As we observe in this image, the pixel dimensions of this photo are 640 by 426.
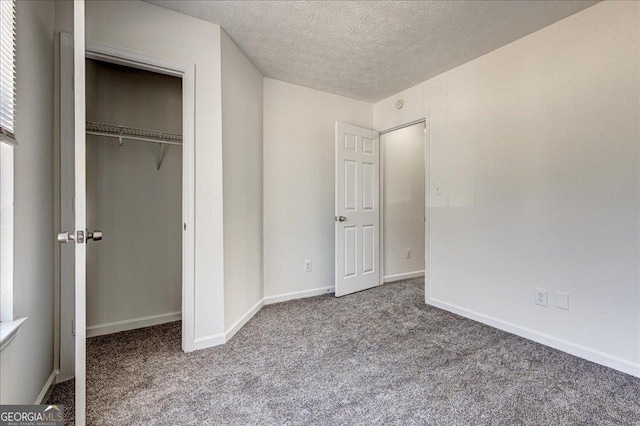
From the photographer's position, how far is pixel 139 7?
199cm

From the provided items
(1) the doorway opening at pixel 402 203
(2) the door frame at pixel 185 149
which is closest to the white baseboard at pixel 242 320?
(2) the door frame at pixel 185 149

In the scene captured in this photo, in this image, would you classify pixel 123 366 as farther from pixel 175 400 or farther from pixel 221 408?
pixel 221 408

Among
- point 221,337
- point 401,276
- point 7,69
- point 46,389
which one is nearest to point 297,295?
point 221,337

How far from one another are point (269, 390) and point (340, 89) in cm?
313

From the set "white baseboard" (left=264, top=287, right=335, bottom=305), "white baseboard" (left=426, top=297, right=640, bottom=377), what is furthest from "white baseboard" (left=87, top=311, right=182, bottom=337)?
"white baseboard" (left=426, top=297, right=640, bottom=377)

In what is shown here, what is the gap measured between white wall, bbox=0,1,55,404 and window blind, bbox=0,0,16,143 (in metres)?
0.09

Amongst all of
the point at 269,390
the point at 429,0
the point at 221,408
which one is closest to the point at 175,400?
the point at 221,408

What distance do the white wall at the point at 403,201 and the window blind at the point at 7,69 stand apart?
3.47 metres

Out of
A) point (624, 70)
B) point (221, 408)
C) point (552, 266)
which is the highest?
point (624, 70)

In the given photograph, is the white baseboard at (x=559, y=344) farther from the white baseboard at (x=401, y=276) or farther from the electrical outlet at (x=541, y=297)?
the white baseboard at (x=401, y=276)

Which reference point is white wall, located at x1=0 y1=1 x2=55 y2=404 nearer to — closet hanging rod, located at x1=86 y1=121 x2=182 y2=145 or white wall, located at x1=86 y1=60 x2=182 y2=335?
closet hanging rod, located at x1=86 y1=121 x2=182 y2=145

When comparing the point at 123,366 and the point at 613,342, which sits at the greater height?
the point at 613,342

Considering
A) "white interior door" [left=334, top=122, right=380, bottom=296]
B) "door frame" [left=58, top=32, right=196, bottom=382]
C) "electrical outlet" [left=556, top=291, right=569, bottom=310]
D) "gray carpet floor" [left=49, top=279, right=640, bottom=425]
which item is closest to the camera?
"gray carpet floor" [left=49, top=279, right=640, bottom=425]

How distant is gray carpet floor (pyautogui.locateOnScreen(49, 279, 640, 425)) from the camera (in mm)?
1465
